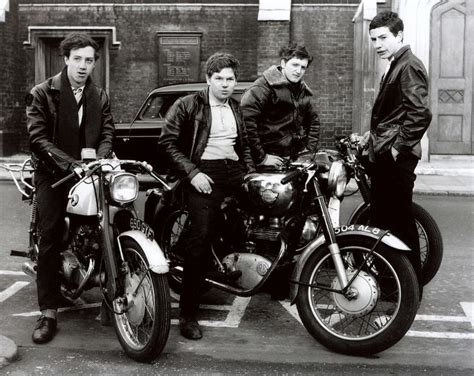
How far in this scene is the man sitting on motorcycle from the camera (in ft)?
15.9

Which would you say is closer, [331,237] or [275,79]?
[331,237]

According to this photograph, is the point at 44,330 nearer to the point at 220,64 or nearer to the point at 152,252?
the point at 152,252

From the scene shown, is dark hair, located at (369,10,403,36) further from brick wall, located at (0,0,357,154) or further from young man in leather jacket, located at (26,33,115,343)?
brick wall, located at (0,0,357,154)

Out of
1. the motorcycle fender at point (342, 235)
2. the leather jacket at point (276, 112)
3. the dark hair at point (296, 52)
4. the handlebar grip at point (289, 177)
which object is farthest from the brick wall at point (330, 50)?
the motorcycle fender at point (342, 235)

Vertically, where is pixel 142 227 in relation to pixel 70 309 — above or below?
above

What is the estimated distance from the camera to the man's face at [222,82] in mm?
4812

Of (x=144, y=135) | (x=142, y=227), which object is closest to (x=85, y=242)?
(x=142, y=227)

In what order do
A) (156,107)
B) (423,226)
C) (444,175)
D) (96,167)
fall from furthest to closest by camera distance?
(444,175) < (156,107) < (423,226) < (96,167)

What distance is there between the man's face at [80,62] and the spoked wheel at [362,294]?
1.81 metres

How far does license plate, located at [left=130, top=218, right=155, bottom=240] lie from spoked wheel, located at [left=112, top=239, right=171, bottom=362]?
11 cm

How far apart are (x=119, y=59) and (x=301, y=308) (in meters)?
14.4

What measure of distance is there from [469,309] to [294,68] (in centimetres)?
213

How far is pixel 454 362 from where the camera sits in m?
4.38

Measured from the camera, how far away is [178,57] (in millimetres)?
17875
